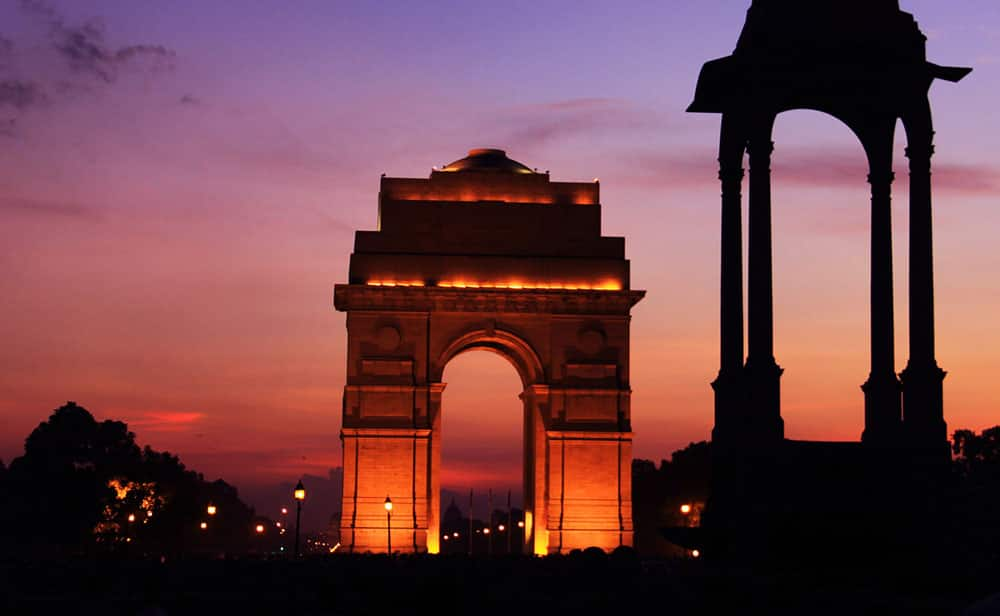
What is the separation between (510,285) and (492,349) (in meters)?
3.60

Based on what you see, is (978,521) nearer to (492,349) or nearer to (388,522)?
(388,522)

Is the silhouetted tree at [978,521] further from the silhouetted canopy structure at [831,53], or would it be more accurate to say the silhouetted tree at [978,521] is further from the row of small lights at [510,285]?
the row of small lights at [510,285]

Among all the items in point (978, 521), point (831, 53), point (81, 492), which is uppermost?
point (831, 53)

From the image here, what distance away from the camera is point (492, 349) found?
260 ft

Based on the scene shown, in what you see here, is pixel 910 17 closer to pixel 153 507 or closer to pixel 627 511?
pixel 627 511

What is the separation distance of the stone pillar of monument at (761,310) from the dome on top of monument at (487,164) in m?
42.0

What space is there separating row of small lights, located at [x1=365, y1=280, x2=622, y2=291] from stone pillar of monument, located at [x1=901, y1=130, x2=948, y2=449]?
3746 centimetres

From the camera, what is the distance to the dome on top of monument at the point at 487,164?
268 feet

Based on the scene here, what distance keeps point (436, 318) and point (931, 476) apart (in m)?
40.4

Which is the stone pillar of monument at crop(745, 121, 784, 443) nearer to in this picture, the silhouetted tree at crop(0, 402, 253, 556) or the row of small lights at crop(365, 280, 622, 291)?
the row of small lights at crop(365, 280, 622, 291)

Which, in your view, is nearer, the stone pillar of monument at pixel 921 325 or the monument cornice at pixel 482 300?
the stone pillar of monument at pixel 921 325

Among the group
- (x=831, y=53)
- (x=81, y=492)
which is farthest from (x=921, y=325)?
(x=81, y=492)

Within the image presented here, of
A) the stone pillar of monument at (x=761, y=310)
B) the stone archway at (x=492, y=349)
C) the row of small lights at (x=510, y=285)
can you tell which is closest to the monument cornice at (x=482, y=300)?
the stone archway at (x=492, y=349)

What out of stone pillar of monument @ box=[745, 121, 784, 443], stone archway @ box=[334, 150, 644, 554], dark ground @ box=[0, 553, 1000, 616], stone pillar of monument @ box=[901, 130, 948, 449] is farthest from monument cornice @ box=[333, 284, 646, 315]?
stone pillar of monument @ box=[901, 130, 948, 449]
